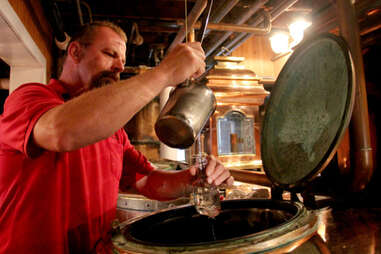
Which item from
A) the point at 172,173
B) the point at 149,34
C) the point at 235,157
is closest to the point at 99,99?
the point at 172,173

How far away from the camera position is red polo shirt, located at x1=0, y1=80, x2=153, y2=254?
1.06 m

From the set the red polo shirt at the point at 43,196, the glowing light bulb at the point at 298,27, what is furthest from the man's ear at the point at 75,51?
the glowing light bulb at the point at 298,27

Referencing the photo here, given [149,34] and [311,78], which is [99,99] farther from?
[149,34]

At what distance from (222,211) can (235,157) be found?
3492 mm

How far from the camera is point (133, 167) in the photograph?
1917 mm

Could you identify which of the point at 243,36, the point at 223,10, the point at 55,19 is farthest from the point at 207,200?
the point at 55,19

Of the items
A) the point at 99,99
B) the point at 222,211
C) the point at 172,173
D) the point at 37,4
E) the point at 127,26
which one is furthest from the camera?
the point at 127,26

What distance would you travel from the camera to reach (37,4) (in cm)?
347

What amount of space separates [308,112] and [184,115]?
0.70 m

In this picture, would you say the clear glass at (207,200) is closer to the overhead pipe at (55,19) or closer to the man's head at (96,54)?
the man's head at (96,54)

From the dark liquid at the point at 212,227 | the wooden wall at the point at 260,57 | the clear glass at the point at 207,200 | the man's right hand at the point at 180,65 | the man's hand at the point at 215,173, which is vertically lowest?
the dark liquid at the point at 212,227

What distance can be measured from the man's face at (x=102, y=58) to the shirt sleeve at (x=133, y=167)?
57cm

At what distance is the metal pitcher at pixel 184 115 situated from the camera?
983mm

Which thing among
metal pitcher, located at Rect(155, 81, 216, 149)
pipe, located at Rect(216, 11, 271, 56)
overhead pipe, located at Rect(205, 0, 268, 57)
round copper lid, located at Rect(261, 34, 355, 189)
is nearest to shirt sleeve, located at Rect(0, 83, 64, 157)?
metal pitcher, located at Rect(155, 81, 216, 149)
